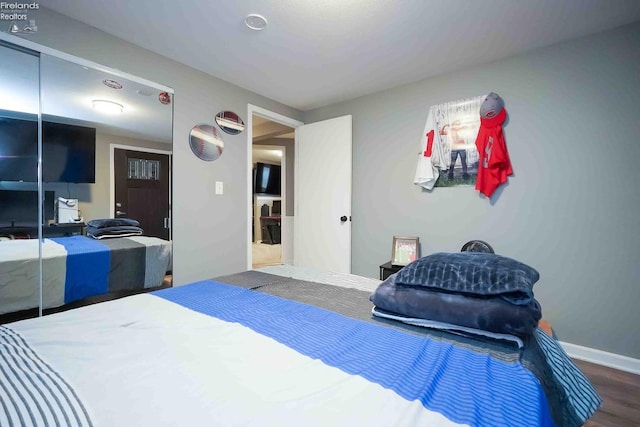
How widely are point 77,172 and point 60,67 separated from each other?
2.30 feet

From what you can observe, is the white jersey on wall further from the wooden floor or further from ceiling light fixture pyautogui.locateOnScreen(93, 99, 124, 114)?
ceiling light fixture pyautogui.locateOnScreen(93, 99, 124, 114)

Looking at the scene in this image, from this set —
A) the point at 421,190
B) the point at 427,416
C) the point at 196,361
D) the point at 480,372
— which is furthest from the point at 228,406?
the point at 421,190

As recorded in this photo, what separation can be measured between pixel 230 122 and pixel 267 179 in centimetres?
522

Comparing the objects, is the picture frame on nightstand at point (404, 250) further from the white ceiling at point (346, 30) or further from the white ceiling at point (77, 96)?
the white ceiling at point (77, 96)

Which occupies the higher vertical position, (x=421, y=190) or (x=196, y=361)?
(x=421, y=190)

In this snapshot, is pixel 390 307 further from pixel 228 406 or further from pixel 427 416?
pixel 228 406

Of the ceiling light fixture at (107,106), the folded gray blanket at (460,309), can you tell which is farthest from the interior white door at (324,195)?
the folded gray blanket at (460,309)

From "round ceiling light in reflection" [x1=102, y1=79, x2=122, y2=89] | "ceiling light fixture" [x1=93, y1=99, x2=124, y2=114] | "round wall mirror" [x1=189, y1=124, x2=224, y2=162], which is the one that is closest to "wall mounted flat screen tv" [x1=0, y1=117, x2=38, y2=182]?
"ceiling light fixture" [x1=93, y1=99, x2=124, y2=114]

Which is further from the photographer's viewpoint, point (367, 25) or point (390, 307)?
point (367, 25)

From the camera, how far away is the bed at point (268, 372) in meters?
0.55

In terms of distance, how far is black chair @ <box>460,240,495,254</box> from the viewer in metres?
2.42

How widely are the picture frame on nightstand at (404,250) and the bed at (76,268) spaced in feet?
6.95

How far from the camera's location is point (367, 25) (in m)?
1.97

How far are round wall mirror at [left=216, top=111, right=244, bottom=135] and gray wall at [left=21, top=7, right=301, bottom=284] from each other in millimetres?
51
